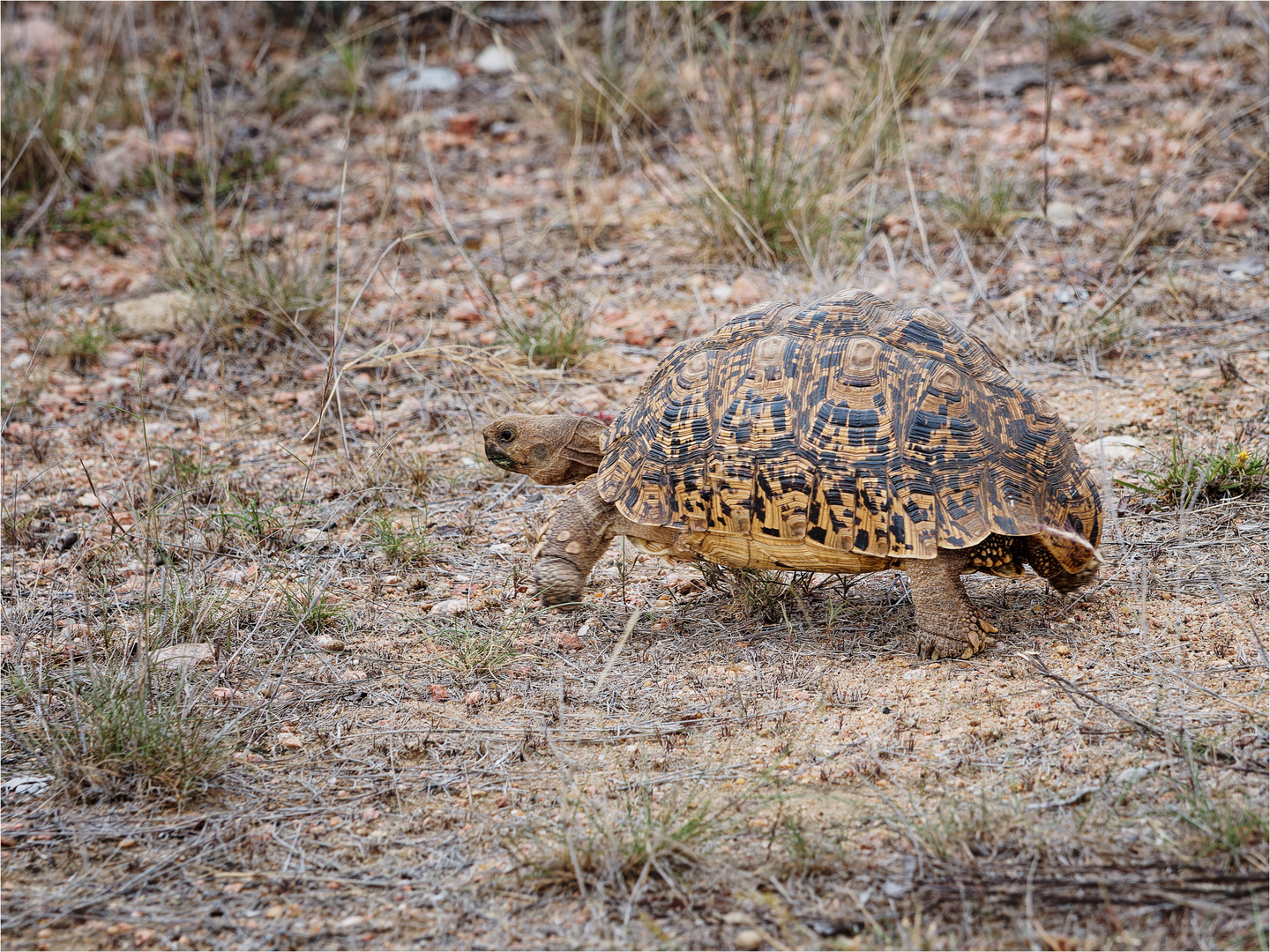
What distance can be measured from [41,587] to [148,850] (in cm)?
177

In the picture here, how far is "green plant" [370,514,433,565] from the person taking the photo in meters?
4.15

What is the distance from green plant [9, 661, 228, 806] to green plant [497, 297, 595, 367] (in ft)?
9.31

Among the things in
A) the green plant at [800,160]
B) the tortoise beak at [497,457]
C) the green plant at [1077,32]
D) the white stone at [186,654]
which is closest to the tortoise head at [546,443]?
the tortoise beak at [497,457]

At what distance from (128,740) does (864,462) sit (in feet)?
6.75

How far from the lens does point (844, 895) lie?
2311 millimetres

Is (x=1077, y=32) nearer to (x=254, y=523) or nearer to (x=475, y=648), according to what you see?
(x=254, y=523)

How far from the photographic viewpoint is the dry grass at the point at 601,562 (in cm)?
239

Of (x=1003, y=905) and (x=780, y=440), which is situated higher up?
(x=780, y=440)

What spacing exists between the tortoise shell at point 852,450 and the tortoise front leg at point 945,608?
127 mm

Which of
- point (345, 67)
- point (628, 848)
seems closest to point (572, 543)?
point (628, 848)

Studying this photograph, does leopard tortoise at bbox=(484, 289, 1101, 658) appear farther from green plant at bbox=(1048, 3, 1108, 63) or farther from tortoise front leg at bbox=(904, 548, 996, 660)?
green plant at bbox=(1048, 3, 1108, 63)

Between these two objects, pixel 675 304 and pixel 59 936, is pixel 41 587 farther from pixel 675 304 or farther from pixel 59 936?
pixel 675 304

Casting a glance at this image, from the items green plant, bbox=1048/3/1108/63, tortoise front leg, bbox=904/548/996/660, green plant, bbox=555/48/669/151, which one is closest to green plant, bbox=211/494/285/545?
tortoise front leg, bbox=904/548/996/660

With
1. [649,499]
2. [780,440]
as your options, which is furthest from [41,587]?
[780,440]
